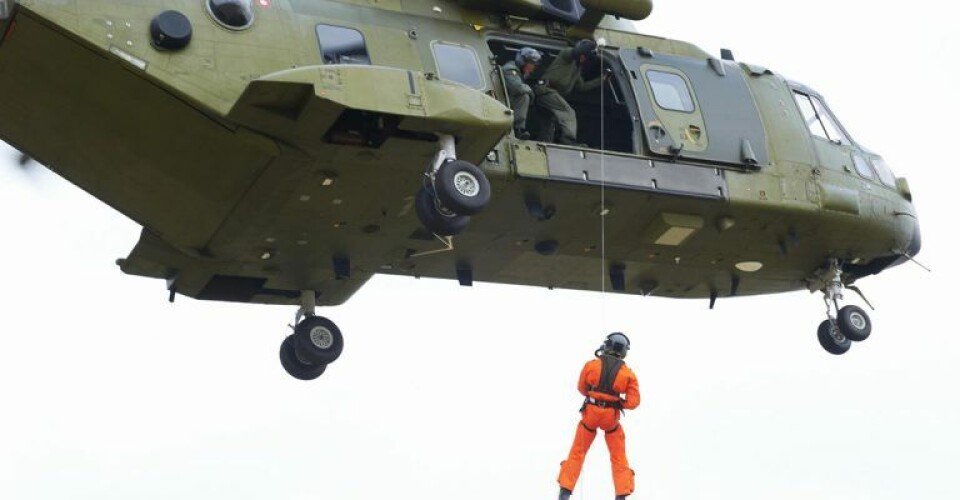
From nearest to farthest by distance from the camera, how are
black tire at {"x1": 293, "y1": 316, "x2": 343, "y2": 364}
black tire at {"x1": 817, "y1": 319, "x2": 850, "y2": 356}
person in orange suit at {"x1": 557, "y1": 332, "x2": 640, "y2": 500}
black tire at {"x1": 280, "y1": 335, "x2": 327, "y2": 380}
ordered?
person in orange suit at {"x1": 557, "y1": 332, "x2": 640, "y2": 500}
black tire at {"x1": 293, "y1": 316, "x2": 343, "y2": 364}
black tire at {"x1": 280, "y1": 335, "x2": 327, "y2": 380}
black tire at {"x1": 817, "y1": 319, "x2": 850, "y2": 356}

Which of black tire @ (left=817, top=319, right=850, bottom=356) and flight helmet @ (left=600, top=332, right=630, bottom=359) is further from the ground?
black tire @ (left=817, top=319, right=850, bottom=356)

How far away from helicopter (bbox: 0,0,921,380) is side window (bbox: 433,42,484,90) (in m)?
0.03

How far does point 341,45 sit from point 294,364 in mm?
4977

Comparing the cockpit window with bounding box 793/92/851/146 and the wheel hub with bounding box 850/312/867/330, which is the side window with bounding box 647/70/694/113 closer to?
the cockpit window with bounding box 793/92/851/146

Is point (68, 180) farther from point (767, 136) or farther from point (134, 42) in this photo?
point (767, 136)

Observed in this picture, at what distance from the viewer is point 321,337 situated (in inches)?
1035

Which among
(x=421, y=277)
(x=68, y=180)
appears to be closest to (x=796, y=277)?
(x=421, y=277)

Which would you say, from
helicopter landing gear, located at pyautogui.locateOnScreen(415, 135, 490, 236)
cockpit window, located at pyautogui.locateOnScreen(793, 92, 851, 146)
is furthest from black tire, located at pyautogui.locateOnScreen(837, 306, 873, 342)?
helicopter landing gear, located at pyautogui.locateOnScreen(415, 135, 490, 236)

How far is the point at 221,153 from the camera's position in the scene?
2245cm

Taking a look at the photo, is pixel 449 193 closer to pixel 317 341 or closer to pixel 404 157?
pixel 404 157

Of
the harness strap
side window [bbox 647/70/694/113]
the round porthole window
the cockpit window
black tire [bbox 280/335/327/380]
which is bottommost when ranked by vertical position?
the harness strap

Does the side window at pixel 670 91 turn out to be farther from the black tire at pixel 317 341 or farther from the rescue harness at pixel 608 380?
the black tire at pixel 317 341

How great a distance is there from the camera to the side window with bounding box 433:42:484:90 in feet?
78.7

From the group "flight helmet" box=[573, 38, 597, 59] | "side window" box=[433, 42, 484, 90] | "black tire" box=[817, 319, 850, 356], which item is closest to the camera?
"side window" box=[433, 42, 484, 90]
